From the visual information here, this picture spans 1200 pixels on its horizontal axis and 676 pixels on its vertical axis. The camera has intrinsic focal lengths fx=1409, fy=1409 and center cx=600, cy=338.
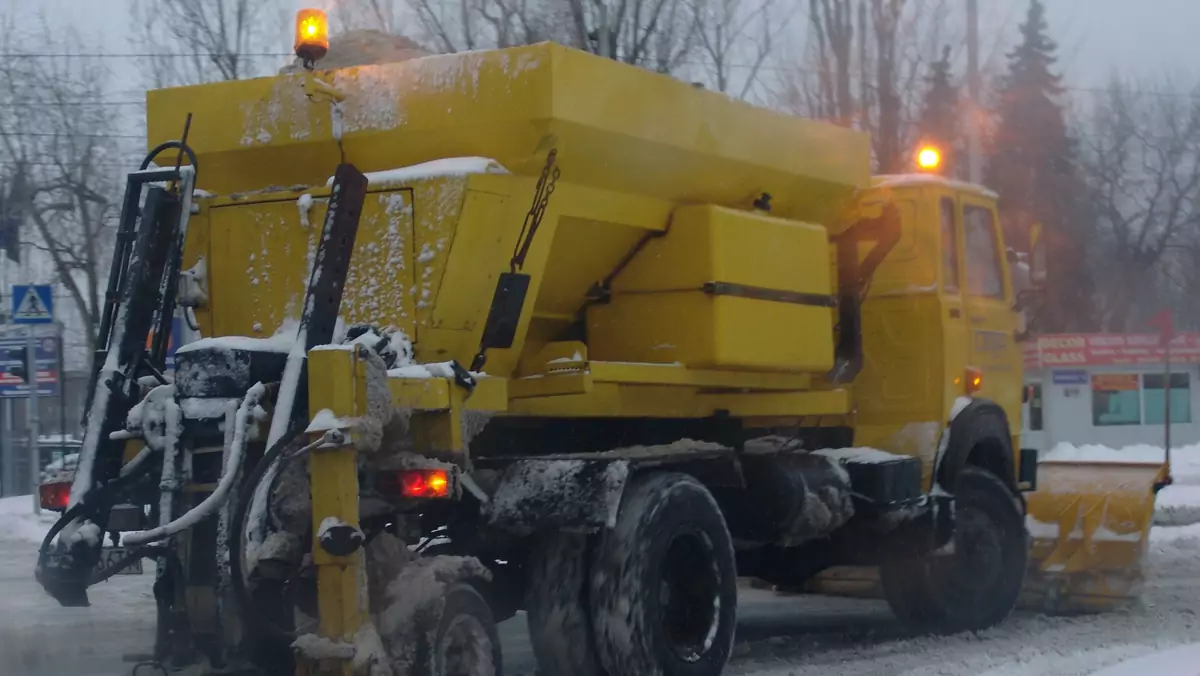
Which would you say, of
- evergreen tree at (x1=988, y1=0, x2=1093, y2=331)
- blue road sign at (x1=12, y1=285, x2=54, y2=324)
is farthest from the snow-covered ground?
evergreen tree at (x1=988, y1=0, x2=1093, y2=331)

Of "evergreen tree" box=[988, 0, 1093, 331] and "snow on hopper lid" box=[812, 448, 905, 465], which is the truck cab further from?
"evergreen tree" box=[988, 0, 1093, 331]

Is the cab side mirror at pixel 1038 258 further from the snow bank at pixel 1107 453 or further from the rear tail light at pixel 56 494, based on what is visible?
the snow bank at pixel 1107 453

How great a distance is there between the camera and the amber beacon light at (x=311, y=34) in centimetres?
598

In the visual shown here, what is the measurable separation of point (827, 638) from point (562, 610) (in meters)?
3.47

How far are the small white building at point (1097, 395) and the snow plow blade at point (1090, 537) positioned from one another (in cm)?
2122

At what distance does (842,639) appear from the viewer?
8.98m

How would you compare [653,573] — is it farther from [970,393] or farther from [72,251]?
[72,251]

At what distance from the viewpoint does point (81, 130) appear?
23.5 meters

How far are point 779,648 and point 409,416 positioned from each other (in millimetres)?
4023

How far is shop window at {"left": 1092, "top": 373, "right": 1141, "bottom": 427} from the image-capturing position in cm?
3150

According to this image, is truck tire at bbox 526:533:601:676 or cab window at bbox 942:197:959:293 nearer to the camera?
truck tire at bbox 526:533:601:676

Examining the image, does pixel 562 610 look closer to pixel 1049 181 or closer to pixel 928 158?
pixel 928 158

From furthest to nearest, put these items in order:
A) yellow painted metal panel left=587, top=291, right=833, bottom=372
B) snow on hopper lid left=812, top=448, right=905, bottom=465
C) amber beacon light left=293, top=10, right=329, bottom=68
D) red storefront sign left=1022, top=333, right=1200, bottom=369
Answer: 1. red storefront sign left=1022, top=333, right=1200, bottom=369
2. snow on hopper lid left=812, top=448, right=905, bottom=465
3. yellow painted metal panel left=587, top=291, right=833, bottom=372
4. amber beacon light left=293, top=10, right=329, bottom=68

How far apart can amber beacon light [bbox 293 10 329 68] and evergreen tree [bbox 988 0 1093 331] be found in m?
36.1
